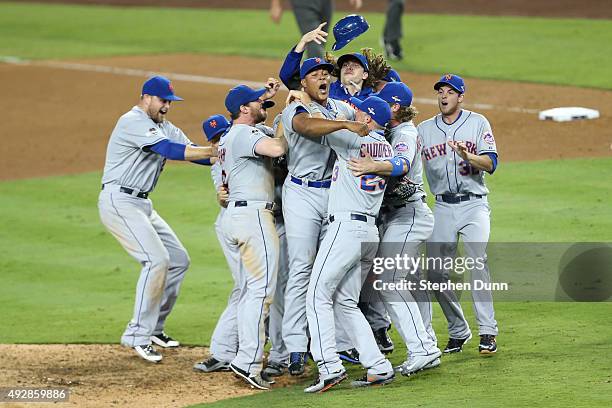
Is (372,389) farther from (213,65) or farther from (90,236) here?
(213,65)

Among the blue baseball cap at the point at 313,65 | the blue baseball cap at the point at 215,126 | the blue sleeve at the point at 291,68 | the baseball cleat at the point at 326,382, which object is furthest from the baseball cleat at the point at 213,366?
the blue baseball cap at the point at 313,65

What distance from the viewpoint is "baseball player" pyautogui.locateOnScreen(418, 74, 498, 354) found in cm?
845

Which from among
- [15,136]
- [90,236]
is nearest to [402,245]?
[90,236]

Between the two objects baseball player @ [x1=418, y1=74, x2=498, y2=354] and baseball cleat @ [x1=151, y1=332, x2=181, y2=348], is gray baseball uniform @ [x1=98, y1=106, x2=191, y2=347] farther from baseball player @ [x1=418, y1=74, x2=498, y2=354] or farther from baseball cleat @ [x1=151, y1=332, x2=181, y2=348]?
baseball player @ [x1=418, y1=74, x2=498, y2=354]

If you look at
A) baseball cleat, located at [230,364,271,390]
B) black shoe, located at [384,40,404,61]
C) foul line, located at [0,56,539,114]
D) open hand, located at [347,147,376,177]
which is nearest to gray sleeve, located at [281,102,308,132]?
open hand, located at [347,147,376,177]

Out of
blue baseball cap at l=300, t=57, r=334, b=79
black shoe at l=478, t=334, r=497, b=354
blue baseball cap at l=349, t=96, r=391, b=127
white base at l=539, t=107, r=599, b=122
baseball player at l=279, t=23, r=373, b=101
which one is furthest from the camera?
white base at l=539, t=107, r=599, b=122

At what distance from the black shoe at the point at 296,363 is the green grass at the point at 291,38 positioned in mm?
10159

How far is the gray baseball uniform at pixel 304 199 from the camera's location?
802cm

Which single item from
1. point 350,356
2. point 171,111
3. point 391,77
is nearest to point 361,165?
point 391,77

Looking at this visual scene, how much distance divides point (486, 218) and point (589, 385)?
1.63m

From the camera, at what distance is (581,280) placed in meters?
9.84

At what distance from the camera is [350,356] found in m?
8.52

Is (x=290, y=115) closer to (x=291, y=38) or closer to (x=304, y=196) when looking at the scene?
(x=304, y=196)

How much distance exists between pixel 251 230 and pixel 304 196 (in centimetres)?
44
